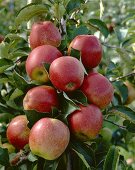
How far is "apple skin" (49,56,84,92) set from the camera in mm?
1127

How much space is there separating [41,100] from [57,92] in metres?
0.07

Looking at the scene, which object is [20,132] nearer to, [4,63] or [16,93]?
[16,93]

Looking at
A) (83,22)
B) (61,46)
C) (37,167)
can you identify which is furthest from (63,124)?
(83,22)

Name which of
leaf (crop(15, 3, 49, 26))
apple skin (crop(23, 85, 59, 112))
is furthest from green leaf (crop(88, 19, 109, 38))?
apple skin (crop(23, 85, 59, 112))

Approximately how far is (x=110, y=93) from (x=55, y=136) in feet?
0.75

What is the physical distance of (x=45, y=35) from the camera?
1266mm

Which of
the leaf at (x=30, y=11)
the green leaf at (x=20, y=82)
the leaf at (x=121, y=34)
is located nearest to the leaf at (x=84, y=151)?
the green leaf at (x=20, y=82)

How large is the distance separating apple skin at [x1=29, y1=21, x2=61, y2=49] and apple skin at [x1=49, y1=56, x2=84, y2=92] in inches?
5.5

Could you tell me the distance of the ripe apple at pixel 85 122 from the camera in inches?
43.9

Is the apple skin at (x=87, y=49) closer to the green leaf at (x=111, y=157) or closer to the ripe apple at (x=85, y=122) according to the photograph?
the ripe apple at (x=85, y=122)

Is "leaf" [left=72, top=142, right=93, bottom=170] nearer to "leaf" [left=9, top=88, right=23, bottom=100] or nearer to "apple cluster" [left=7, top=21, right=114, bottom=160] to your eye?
"apple cluster" [left=7, top=21, right=114, bottom=160]

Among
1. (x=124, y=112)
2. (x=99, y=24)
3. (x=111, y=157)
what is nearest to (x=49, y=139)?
(x=111, y=157)

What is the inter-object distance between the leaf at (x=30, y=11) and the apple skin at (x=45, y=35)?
0.06 meters

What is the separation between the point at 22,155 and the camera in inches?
47.7
